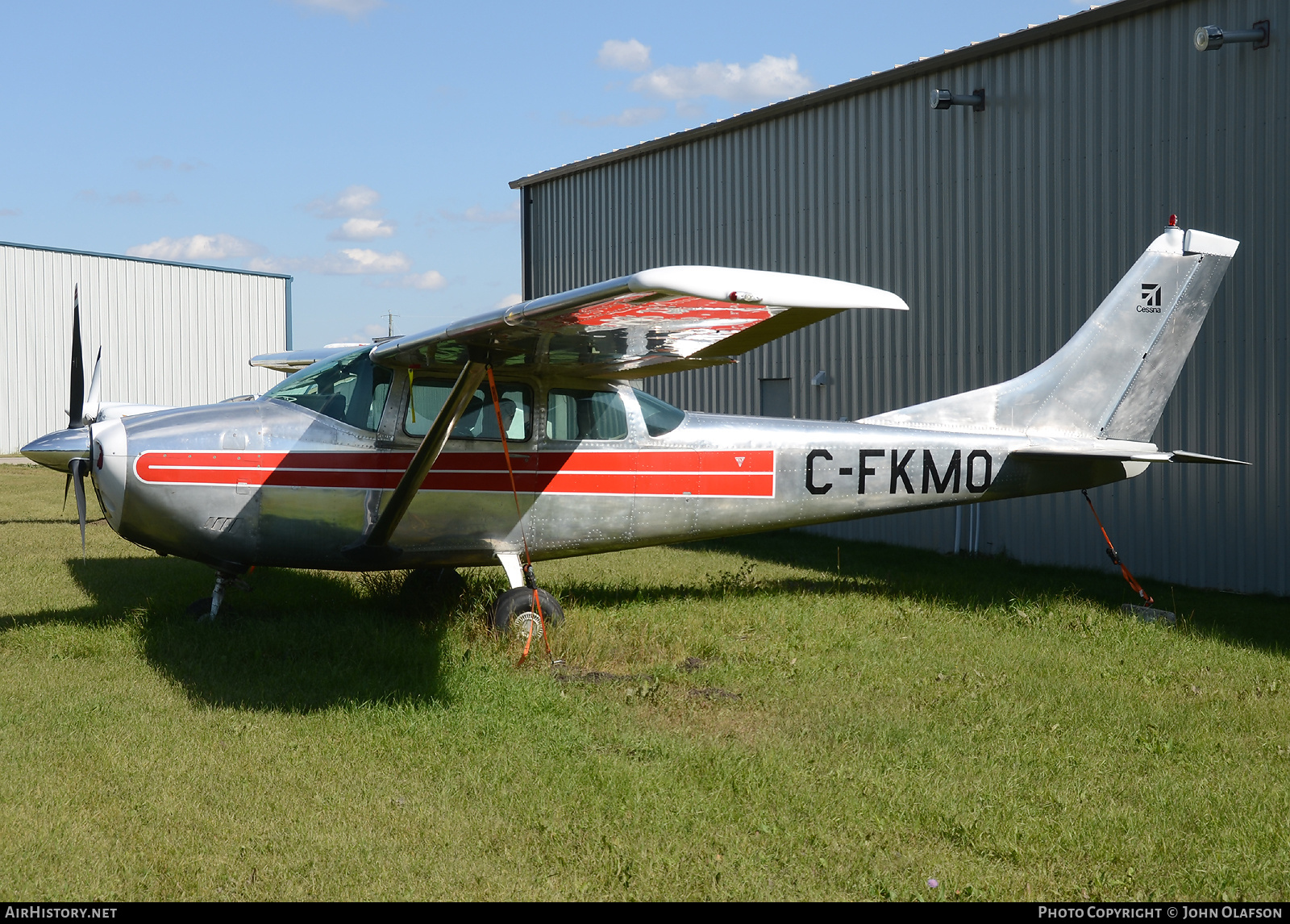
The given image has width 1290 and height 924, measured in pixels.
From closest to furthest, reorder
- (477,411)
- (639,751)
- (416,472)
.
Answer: (639,751), (416,472), (477,411)

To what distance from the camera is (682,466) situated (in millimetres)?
8352

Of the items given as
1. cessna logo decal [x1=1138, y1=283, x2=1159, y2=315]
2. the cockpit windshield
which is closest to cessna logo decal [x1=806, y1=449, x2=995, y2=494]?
cessna logo decal [x1=1138, y1=283, x2=1159, y2=315]

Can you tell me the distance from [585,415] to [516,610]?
64.7 inches

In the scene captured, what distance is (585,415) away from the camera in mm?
8055

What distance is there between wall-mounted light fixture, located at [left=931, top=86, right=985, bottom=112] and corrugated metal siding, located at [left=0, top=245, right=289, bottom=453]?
27.7 metres

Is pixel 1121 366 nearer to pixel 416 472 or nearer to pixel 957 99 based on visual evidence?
pixel 957 99

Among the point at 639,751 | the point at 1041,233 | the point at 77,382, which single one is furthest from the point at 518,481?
the point at 1041,233

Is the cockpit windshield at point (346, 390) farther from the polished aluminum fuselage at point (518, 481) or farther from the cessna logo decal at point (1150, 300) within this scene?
the cessna logo decal at point (1150, 300)

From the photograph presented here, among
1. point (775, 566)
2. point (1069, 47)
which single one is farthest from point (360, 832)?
point (1069, 47)

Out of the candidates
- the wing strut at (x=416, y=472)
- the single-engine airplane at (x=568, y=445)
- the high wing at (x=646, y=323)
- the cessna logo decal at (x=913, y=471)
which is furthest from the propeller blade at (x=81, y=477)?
the cessna logo decal at (x=913, y=471)

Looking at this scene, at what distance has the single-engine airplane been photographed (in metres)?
6.74

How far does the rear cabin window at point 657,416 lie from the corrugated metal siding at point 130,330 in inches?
1122

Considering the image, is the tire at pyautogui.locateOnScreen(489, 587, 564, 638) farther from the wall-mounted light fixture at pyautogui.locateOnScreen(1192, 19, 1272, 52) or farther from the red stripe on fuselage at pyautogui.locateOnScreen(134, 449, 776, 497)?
the wall-mounted light fixture at pyautogui.locateOnScreen(1192, 19, 1272, 52)

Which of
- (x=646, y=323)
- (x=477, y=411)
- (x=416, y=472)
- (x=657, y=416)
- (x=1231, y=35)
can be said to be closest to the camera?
(x=646, y=323)
